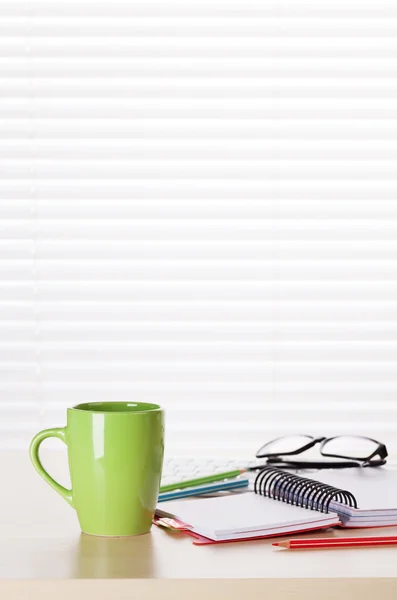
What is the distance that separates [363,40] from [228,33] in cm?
31

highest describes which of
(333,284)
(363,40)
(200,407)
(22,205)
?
(363,40)

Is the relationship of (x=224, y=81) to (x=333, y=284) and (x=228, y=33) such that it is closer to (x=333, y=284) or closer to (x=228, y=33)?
(x=228, y=33)

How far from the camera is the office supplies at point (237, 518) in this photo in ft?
2.03

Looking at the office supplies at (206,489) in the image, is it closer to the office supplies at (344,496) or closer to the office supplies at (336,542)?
the office supplies at (344,496)

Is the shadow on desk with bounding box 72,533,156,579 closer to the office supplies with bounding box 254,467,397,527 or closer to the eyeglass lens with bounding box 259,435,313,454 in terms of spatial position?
the office supplies with bounding box 254,467,397,527

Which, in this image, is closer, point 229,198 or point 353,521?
point 353,521

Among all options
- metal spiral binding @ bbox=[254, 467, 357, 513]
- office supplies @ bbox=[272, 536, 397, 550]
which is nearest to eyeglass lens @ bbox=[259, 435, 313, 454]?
metal spiral binding @ bbox=[254, 467, 357, 513]

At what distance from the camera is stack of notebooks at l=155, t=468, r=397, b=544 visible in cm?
63

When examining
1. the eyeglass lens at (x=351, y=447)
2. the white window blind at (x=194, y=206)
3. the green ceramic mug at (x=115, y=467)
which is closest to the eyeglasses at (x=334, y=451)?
the eyeglass lens at (x=351, y=447)

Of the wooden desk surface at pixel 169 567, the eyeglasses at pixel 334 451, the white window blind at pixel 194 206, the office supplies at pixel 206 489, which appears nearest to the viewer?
the wooden desk surface at pixel 169 567

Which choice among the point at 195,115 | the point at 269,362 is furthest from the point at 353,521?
the point at 195,115

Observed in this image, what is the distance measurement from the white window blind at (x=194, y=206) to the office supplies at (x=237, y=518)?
1100mm

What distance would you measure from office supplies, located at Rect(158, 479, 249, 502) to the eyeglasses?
0.47 ft

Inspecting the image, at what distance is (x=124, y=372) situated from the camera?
1.82m
